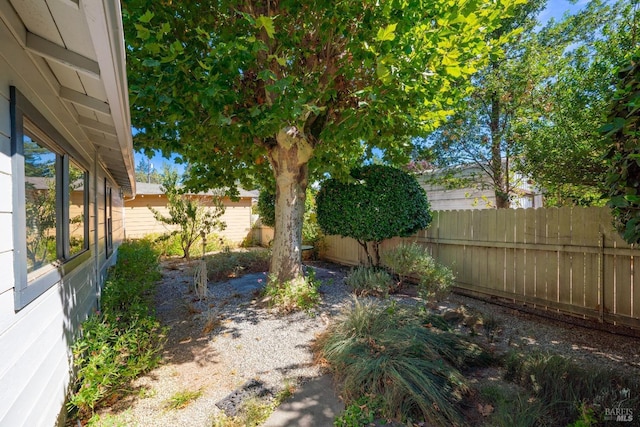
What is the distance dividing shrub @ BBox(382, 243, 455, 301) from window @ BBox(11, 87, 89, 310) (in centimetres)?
490

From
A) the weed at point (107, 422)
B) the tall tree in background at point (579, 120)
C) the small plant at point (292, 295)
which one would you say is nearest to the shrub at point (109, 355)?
the weed at point (107, 422)

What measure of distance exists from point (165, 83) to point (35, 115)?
178cm

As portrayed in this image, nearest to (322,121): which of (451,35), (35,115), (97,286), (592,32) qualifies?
(451,35)

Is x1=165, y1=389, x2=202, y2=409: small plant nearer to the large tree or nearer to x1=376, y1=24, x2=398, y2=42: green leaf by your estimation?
the large tree

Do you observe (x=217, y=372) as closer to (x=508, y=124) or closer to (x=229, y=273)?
(x=229, y=273)

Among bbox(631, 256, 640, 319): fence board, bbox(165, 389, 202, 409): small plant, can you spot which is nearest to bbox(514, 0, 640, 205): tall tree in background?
bbox(631, 256, 640, 319): fence board

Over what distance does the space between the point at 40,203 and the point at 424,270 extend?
5242 millimetres

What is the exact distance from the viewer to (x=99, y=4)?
1.25 metres

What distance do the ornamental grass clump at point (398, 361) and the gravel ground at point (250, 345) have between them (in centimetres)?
46

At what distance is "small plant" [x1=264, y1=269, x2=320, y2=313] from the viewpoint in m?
4.96

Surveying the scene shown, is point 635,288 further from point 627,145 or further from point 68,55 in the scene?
point 68,55

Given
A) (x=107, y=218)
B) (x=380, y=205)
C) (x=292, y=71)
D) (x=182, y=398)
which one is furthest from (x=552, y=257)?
(x=107, y=218)

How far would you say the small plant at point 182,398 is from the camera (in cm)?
265

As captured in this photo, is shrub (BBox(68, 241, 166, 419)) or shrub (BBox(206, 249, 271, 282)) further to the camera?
shrub (BBox(206, 249, 271, 282))
